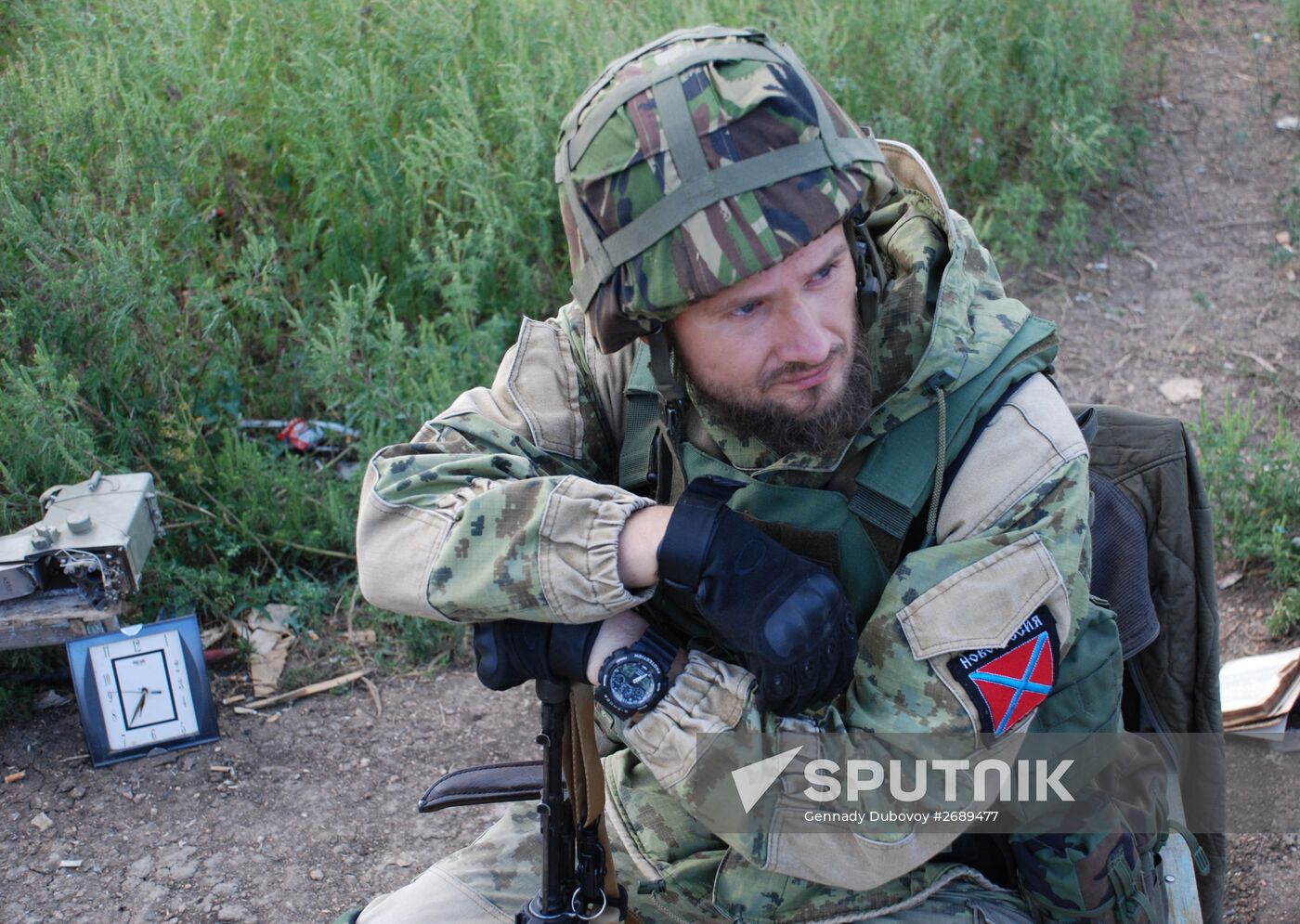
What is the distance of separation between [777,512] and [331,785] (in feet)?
6.34

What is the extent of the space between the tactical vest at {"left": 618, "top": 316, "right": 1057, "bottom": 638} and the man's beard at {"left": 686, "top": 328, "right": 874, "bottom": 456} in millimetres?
74

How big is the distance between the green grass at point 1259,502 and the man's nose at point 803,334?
7.95ft

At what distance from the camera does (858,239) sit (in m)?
2.28

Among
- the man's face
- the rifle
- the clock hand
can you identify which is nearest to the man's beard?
the man's face

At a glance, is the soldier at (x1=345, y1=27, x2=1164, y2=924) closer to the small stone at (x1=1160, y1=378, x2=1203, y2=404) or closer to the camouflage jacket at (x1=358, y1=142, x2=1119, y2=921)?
the camouflage jacket at (x1=358, y1=142, x2=1119, y2=921)

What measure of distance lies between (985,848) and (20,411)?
3014mm

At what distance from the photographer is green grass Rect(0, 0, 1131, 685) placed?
408 centimetres

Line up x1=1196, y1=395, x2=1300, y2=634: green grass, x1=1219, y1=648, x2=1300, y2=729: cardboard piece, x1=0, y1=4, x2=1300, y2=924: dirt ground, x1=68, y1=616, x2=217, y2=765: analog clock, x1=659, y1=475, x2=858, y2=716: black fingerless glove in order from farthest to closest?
x1=1196, y1=395, x2=1300, y2=634: green grass
x1=68, y1=616, x2=217, y2=765: analog clock
x1=1219, y1=648, x2=1300, y2=729: cardboard piece
x1=0, y1=4, x2=1300, y2=924: dirt ground
x1=659, y1=475, x2=858, y2=716: black fingerless glove

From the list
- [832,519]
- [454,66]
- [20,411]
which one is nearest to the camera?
[832,519]

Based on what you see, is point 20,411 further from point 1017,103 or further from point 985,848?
point 1017,103

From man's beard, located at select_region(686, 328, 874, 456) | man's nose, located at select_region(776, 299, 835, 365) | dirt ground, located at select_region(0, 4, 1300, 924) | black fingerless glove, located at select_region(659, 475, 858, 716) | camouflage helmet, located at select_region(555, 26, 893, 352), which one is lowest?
dirt ground, located at select_region(0, 4, 1300, 924)

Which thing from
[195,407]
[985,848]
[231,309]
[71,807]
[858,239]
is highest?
[858,239]

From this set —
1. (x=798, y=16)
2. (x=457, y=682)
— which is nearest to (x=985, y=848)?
(x=457, y=682)

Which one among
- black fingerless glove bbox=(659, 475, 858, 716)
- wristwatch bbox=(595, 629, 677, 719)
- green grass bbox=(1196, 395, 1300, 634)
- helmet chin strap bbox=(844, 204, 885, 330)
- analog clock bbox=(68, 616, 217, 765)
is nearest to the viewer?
black fingerless glove bbox=(659, 475, 858, 716)
